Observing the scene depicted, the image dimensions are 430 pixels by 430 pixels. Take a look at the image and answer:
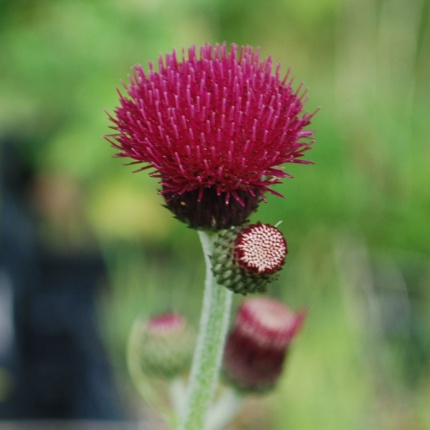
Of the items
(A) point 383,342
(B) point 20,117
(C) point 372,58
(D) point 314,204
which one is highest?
(C) point 372,58

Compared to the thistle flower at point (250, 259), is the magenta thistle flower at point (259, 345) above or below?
below

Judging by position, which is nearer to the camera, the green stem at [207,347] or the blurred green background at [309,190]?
the green stem at [207,347]

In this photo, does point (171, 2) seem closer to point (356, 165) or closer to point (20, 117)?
point (20, 117)

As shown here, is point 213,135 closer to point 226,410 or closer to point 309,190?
point 226,410

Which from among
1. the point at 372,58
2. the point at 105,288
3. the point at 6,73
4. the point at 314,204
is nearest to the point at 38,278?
the point at 105,288

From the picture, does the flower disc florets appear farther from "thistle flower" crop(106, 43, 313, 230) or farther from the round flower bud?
the round flower bud

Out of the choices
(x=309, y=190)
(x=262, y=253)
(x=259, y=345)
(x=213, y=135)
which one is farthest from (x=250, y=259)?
(x=309, y=190)

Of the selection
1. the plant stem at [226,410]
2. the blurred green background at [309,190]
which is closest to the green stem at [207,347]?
the plant stem at [226,410]

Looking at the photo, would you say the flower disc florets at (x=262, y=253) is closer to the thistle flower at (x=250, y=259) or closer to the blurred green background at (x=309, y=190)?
the thistle flower at (x=250, y=259)
